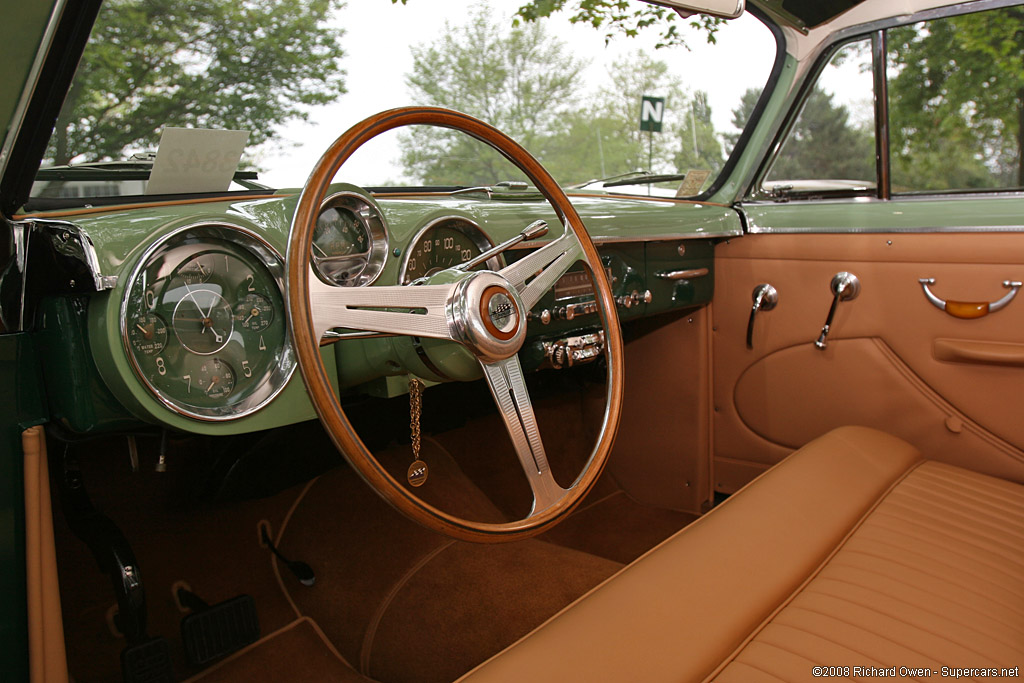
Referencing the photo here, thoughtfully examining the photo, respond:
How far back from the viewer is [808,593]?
3.72 feet

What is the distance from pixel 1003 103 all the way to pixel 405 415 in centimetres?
192

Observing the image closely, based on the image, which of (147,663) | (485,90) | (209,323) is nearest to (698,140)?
(485,90)

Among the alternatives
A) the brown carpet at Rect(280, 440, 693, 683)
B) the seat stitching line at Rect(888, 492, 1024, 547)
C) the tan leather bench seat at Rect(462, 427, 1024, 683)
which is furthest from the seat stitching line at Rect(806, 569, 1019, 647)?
the brown carpet at Rect(280, 440, 693, 683)

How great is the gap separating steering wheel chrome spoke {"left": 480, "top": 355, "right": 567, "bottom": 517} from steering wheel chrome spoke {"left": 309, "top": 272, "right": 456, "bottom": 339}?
134 mm

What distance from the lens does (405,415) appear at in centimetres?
201

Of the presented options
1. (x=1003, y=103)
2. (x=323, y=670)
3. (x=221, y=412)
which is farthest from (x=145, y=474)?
(x=1003, y=103)

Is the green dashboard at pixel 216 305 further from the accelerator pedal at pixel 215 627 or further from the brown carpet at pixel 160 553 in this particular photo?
the accelerator pedal at pixel 215 627

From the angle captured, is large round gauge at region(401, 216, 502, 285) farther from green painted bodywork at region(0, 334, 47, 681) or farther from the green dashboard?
green painted bodywork at region(0, 334, 47, 681)

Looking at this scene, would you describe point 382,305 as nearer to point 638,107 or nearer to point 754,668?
point 754,668

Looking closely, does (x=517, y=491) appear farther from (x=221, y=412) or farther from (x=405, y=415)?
(x=221, y=412)

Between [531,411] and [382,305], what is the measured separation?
30 centimetres

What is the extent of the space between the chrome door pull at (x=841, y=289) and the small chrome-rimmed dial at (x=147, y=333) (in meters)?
1.76

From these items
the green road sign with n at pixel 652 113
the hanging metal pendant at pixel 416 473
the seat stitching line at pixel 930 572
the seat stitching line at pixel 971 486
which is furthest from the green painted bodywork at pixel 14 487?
the green road sign with n at pixel 652 113

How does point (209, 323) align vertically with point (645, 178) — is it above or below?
below
